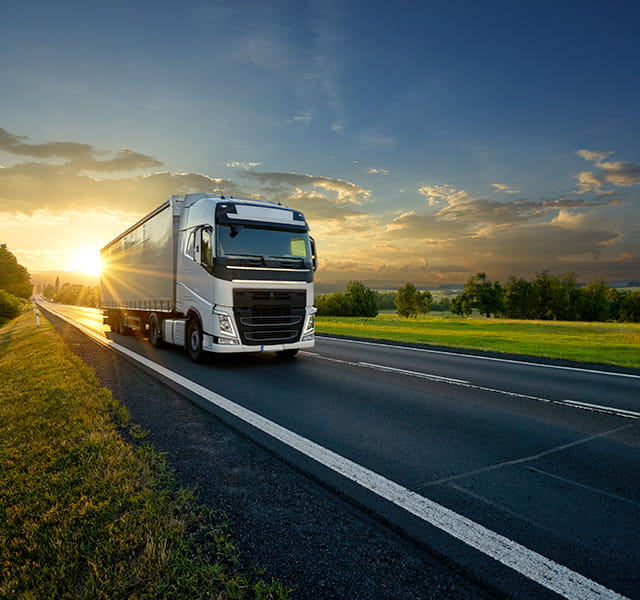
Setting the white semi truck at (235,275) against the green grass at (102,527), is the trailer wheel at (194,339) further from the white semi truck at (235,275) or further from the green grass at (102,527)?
the green grass at (102,527)

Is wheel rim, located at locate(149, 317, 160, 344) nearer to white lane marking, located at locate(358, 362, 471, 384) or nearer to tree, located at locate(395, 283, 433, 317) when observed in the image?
white lane marking, located at locate(358, 362, 471, 384)

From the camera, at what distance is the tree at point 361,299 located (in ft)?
312

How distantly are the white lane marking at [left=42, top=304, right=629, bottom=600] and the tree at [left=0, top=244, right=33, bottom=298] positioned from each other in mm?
89873

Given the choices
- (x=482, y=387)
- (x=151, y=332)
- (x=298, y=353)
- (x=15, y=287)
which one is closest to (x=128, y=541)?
(x=482, y=387)

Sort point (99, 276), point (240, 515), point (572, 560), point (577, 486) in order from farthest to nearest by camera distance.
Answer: point (99, 276)
point (577, 486)
point (240, 515)
point (572, 560)

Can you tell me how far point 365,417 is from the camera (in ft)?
17.7

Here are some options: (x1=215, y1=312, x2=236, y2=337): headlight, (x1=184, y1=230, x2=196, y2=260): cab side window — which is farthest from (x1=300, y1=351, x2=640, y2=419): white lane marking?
(x1=184, y1=230, x2=196, y2=260): cab side window

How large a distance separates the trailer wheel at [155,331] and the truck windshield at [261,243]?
4813 mm

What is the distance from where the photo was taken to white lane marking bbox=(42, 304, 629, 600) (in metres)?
2.19

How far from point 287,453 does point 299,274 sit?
6.15m

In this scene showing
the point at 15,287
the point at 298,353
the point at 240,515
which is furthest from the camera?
the point at 15,287

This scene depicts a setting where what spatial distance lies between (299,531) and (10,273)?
314ft

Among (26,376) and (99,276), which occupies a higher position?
(99,276)

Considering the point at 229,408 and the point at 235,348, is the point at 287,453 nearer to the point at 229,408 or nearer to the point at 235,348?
the point at 229,408
